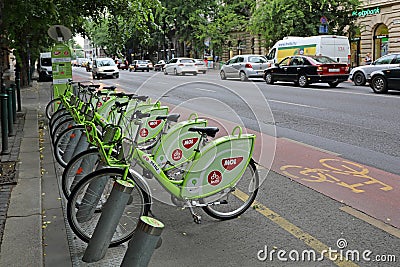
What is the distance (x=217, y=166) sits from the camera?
4578 millimetres

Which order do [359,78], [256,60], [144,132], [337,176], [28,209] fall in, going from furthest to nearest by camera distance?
[256,60]
[359,78]
[144,132]
[337,176]
[28,209]

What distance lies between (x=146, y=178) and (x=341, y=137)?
5.77 m

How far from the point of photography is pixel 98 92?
9141 millimetres

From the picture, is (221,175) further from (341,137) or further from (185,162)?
(341,137)

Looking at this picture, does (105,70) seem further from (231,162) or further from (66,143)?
(231,162)

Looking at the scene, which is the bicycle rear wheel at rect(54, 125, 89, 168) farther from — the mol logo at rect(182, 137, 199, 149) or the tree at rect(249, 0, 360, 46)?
the tree at rect(249, 0, 360, 46)

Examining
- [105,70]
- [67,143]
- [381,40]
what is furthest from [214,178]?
[105,70]

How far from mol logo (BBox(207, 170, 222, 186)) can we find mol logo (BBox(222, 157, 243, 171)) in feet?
0.32

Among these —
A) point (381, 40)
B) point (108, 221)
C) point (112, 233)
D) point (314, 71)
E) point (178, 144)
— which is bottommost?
point (112, 233)

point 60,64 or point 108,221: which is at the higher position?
point 60,64

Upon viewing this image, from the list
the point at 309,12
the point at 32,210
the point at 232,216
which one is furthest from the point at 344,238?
the point at 309,12

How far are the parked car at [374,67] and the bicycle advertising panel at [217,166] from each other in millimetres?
16277

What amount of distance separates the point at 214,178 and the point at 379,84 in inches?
600

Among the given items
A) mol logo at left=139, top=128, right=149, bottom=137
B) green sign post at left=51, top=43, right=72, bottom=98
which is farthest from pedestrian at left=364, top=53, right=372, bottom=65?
mol logo at left=139, top=128, right=149, bottom=137
